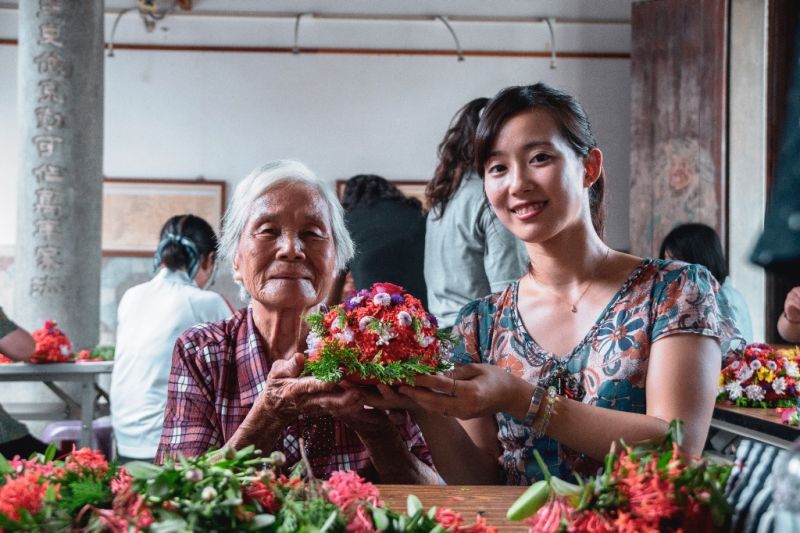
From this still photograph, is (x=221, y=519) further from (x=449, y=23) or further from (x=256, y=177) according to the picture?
(x=449, y=23)

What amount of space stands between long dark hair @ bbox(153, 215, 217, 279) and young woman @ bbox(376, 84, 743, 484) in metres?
2.53

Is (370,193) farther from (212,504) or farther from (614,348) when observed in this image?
(212,504)

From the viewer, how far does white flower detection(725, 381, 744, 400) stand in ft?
13.4

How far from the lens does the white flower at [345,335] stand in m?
1.91

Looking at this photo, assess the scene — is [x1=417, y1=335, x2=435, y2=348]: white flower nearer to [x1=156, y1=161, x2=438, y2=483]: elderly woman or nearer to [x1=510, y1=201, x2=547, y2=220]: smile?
[x1=156, y1=161, x2=438, y2=483]: elderly woman

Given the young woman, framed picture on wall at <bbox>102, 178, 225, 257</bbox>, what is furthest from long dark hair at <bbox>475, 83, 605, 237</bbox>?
framed picture on wall at <bbox>102, 178, 225, 257</bbox>

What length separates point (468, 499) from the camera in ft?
5.46

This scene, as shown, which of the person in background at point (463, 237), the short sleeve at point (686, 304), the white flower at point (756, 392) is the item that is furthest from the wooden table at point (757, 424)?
the short sleeve at point (686, 304)

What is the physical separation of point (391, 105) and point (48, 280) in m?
3.92

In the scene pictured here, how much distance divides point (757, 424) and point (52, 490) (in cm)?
319

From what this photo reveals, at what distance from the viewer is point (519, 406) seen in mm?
1760

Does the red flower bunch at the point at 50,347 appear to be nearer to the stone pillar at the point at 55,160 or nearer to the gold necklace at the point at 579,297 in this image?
the stone pillar at the point at 55,160

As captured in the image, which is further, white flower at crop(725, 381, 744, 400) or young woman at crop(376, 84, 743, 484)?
white flower at crop(725, 381, 744, 400)

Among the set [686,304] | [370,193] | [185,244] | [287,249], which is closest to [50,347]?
[185,244]
